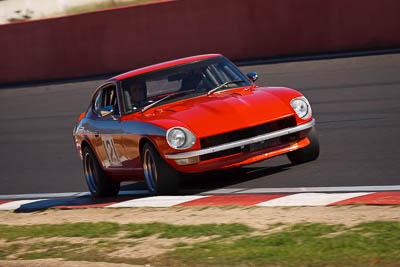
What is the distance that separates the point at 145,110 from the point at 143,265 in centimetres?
371

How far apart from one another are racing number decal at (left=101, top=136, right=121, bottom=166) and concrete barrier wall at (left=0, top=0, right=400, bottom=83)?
13031 millimetres

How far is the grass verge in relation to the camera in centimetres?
495

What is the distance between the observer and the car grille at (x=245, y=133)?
7963 mm

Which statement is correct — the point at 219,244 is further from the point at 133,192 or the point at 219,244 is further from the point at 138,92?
the point at 133,192

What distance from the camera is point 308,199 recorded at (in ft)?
22.6

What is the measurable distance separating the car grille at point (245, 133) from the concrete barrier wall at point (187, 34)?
43.5ft

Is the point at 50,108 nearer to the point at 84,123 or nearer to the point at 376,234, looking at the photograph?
the point at 84,123

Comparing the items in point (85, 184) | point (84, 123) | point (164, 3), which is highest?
point (164, 3)

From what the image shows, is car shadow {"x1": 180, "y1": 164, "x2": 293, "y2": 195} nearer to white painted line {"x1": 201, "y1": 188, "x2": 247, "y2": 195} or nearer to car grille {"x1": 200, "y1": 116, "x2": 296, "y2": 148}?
white painted line {"x1": 201, "y1": 188, "x2": 247, "y2": 195}

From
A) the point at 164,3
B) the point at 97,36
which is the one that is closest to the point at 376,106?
the point at 164,3

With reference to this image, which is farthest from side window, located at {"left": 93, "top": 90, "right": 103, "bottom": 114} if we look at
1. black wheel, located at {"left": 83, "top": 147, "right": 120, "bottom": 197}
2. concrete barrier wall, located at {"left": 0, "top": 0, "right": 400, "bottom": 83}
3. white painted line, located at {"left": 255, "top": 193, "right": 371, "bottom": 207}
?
concrete barrier wall, located at {"left": 0, "top": 0, "right": 400, "bottom": 83}

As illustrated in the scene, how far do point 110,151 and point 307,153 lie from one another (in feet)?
6.98

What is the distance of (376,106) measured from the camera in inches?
511

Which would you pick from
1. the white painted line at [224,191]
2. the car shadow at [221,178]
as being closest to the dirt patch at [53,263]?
the white painted line at [224,191]
